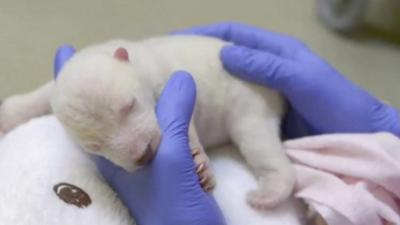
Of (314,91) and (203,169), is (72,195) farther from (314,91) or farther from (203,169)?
(314,91)

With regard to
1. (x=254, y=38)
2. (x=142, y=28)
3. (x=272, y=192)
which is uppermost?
(x=254, y=38)

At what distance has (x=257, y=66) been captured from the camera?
0.88m

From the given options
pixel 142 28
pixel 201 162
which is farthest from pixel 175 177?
pixel 142 28

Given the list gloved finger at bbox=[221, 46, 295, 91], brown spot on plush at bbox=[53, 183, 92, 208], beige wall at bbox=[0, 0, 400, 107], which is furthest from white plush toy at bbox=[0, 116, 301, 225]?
beige wall at bbox=[0, 0, 400, 107]

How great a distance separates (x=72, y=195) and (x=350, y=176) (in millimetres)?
330

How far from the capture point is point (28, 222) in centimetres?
76

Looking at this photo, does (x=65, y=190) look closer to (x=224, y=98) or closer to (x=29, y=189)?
(x=29, y=189)

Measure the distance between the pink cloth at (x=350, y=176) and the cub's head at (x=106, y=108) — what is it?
217mm

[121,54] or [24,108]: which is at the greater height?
[121,54]

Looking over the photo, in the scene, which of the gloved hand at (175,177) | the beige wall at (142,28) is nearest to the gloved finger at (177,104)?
the gloved hand at (175,177)

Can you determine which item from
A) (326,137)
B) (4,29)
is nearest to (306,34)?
(4,29)

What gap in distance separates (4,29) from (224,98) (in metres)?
0.96

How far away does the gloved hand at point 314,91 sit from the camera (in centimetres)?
88

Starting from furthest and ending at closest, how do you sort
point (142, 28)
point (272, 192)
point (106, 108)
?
point (142, 28) → point (272, 192) → point (106, 108)
